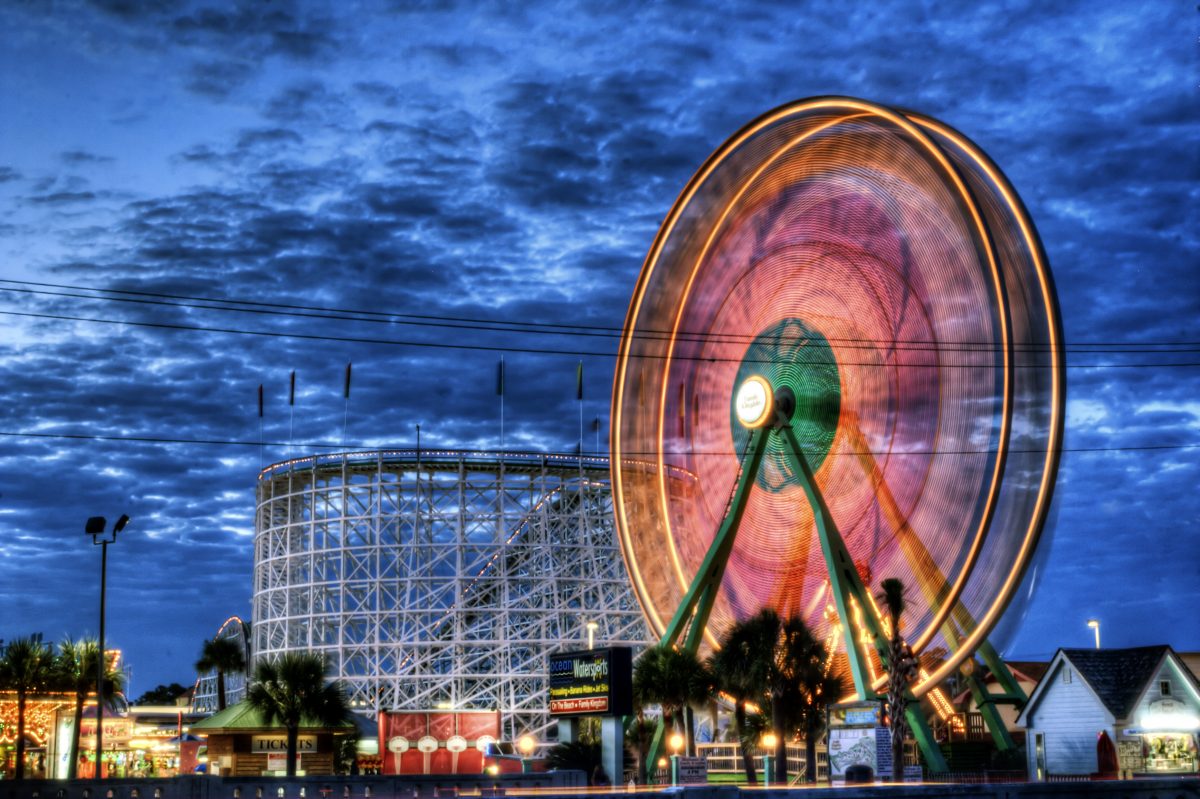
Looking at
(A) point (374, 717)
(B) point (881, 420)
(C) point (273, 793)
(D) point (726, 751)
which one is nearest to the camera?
(C) point (273, 793)

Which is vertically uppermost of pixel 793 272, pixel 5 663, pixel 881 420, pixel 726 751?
pixel 793 272

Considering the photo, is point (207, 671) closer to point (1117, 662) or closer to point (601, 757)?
point (601, 757)

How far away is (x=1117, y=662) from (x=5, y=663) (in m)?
32.3

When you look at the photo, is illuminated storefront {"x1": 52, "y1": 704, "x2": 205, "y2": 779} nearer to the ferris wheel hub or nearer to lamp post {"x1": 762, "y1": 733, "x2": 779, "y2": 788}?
lamp post {"x1": 762, "y1": 733, "x2": 779, "y2": 788}

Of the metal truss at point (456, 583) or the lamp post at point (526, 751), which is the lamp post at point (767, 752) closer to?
the lamp post at point (526, 751)

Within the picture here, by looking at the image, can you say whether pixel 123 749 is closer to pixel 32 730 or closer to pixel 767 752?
pixel 32 730

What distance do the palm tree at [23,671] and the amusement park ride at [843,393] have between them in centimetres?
1823

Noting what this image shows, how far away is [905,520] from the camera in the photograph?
30.8 metres

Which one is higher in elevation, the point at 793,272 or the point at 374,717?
the point at 793,272

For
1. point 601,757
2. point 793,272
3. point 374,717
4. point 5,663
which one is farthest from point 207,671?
point 793,272

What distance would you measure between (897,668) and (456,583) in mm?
34374

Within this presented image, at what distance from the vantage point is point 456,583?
62.0 m

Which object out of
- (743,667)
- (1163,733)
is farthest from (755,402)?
(1163,733)

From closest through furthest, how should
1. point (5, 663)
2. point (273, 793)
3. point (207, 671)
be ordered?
point (273, 793)
point (5, 663)
point (207, 671)
